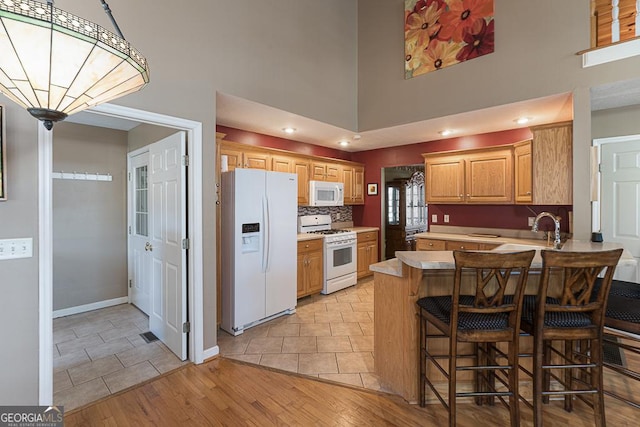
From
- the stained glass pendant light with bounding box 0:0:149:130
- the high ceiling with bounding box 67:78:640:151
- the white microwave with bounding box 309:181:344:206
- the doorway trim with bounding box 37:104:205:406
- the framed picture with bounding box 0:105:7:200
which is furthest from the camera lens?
the white microwave with bounding box 309:181:344:206

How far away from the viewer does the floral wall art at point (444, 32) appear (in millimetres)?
3293

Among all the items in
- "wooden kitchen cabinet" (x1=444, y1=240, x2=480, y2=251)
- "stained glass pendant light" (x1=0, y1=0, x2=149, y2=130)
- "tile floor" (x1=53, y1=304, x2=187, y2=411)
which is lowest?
"tile floor" (x1=53, y1=304, x2=187, y2=411)

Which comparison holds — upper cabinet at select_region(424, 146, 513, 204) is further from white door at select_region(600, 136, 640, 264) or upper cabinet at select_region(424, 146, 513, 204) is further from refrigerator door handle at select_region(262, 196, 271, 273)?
refrigerator door handle at select_region(262, 196, 271, 273)

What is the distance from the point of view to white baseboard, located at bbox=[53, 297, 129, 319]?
372 centimetres

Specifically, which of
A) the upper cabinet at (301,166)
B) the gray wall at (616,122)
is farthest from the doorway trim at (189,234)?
the gray wall at (616,122)

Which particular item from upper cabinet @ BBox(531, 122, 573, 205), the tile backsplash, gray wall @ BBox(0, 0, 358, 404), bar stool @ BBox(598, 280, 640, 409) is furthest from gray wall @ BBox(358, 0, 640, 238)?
the tile backsplash

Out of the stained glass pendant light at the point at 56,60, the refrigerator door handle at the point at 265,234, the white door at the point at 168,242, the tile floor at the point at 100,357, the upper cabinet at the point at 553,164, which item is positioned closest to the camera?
the stained glass pendant light at the point at 56,60

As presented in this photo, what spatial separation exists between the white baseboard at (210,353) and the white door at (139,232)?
1325mm

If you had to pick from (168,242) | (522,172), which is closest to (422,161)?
(522,172)

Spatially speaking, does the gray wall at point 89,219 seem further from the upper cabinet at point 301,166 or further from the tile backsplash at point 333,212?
the tile backsplash at point 333,212

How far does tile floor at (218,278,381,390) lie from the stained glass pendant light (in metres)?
2.36

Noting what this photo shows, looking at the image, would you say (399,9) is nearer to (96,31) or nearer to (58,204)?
(96,31)

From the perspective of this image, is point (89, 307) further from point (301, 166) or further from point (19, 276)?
point (301, 166)

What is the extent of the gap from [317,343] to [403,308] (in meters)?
1.24
